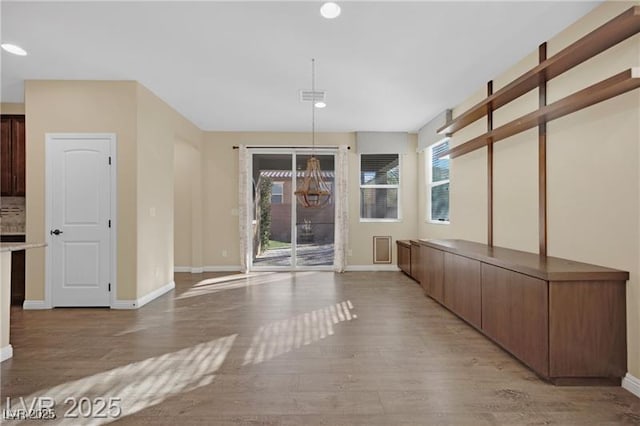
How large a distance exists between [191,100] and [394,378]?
4473 millimetres

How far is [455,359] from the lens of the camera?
2727mm

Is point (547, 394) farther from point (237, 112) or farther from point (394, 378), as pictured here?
point (237, 112)

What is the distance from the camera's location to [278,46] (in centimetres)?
322

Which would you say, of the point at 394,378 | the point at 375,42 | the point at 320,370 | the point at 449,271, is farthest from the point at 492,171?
the point at 320,370

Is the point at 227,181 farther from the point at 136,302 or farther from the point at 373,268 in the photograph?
the point at 373,268

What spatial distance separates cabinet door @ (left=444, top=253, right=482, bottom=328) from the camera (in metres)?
3.24

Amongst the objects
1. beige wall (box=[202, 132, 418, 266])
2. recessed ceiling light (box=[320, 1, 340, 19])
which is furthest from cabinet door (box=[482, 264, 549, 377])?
beige wall (box=[202, 132, 418, 266])

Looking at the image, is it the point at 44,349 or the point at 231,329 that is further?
the point at 231,329

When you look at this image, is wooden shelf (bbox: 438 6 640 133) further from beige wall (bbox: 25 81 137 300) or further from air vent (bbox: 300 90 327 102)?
beige wall (bbox: 25 81 137 300)

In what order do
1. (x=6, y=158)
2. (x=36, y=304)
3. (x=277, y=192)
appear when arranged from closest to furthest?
1. (x=36, y=304)
2. (x=6, y=158)
3. (x=277, y=192)

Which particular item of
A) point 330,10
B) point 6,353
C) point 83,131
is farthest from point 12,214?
point 330,10

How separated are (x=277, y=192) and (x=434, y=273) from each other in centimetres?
368

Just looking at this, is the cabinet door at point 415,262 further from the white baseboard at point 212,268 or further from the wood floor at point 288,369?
the white baseboard at point 212,268

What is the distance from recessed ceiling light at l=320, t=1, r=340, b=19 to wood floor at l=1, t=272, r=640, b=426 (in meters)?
2.81
